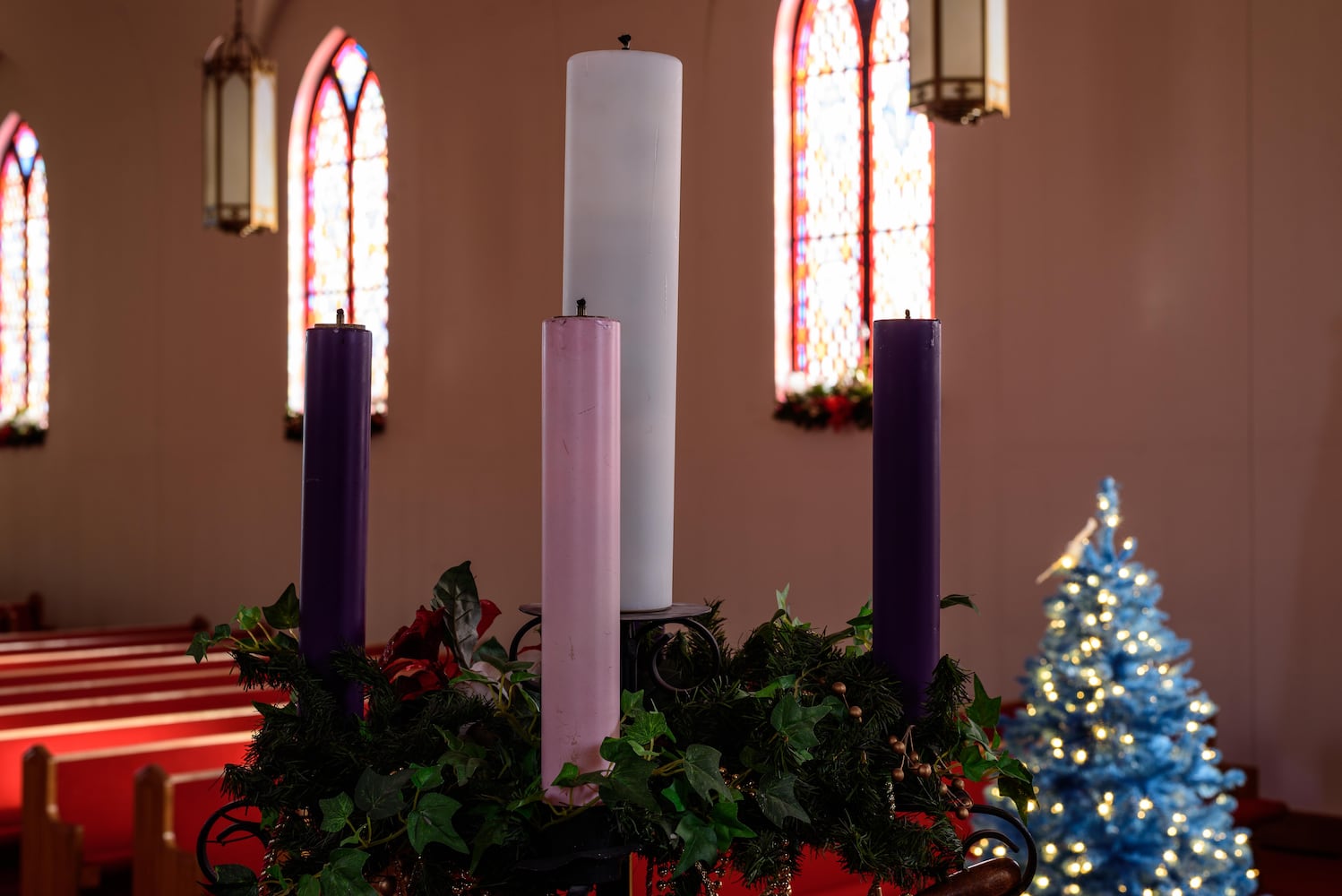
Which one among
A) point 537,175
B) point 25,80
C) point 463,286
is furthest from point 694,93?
point 25,80

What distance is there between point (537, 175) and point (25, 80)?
19.3 feet

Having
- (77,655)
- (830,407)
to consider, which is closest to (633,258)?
(830,407)

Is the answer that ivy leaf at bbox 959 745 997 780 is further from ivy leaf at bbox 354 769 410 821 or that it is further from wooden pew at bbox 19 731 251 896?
wooden pew at bbox 19 731 251 896

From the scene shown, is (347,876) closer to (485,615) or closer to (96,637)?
(485,615)

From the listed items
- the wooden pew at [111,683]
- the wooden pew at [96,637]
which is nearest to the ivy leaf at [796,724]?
the wooden pew at [111,683]

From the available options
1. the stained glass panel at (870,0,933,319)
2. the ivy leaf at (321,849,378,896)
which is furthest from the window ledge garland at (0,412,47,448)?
the ivy leaf at (321,849,378,896)

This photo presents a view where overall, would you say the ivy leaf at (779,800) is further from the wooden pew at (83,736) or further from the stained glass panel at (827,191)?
the stained glass panel at (827,191)

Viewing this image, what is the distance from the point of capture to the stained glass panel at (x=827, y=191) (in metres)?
6.62

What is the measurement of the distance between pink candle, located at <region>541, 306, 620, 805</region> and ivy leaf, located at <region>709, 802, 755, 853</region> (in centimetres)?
7

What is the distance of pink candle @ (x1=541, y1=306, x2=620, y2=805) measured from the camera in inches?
30.4

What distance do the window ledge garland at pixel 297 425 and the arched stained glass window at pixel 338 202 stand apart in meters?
0.01

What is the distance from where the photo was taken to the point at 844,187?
6.66 m

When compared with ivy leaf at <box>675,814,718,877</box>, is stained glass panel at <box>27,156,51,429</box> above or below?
above

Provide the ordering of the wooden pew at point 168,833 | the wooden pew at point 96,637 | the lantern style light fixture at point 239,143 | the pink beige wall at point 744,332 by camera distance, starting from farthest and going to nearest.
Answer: the wooden pew at point 96,637, the lantern style light fixture at point 239,143, the pink beige wall at point 744,332, the wooden pew at point 168,833
